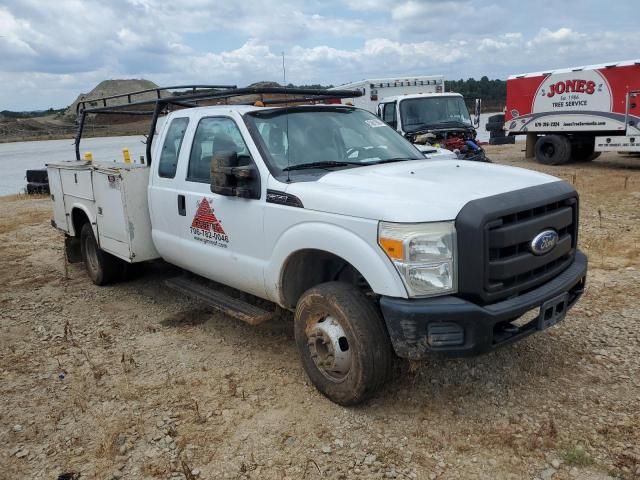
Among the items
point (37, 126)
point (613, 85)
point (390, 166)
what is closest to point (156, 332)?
point (390, 166)

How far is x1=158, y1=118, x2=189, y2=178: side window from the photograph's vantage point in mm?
5016

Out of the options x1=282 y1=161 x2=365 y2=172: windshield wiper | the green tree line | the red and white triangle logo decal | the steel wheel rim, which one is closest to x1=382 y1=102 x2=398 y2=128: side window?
the red and white triangle logo decal

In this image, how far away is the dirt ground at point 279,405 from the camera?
3113mm

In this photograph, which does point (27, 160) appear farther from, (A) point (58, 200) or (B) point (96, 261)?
(B) point (96, 261)

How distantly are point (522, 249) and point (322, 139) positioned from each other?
181 cm

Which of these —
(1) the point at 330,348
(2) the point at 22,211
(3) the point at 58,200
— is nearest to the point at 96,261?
(3) the point at 58,200

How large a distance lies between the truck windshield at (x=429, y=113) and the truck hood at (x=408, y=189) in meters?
9.92

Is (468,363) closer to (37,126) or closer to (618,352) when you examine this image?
(618,352)

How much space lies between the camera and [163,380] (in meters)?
4.18

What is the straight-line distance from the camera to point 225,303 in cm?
459

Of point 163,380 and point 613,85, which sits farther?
point 613,85

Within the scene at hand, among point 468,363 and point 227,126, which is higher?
point 227,126

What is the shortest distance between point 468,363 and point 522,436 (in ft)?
2.95

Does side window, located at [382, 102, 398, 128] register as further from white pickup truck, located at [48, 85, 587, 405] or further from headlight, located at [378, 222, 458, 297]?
headlight, located at [378, 222, 458, 297]
